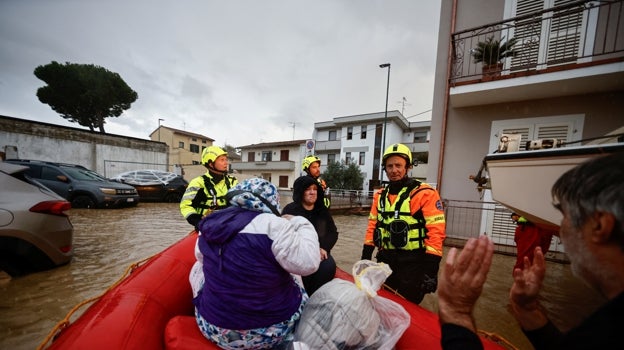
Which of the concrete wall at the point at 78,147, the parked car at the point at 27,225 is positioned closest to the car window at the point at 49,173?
the parked car at the point at 27,225

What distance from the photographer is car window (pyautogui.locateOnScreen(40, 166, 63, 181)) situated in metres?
7.11

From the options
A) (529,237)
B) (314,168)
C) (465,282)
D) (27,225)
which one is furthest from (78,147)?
(529,237)

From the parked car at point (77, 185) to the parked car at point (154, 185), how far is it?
7.14ft

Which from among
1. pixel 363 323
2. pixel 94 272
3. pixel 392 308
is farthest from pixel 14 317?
pixel 392 308

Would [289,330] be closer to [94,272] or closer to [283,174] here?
[94,272]

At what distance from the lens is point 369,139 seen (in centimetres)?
2486

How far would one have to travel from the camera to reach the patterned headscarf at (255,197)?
49.8 inches

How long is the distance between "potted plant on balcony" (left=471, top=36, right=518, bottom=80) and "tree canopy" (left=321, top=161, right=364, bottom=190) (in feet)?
54.6

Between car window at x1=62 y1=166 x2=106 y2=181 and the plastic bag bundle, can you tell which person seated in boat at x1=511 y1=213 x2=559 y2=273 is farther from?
car window at x1=62 y1=166 x2=106 y2=181

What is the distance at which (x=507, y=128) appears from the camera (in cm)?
534

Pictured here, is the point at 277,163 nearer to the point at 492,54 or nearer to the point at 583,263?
the point at 492,54

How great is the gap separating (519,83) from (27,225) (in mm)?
7970

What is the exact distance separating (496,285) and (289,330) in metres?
4.14

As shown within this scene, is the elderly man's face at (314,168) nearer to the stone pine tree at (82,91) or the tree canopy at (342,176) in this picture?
the tree canopy at (342,176)
